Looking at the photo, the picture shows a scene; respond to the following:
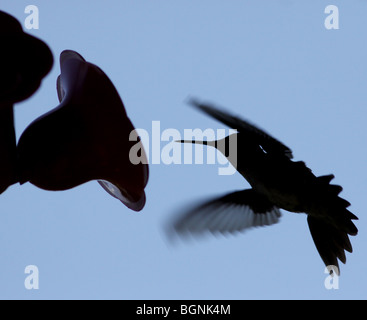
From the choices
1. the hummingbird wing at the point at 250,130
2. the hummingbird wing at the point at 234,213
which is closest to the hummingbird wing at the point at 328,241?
the hummingbird wing at the point at 234,213

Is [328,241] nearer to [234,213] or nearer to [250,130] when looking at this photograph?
[234,213]

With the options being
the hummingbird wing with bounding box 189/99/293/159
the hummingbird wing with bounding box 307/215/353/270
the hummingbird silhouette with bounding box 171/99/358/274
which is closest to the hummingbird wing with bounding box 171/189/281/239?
the hummingbird silhouette with bounding box 171/99/358/274

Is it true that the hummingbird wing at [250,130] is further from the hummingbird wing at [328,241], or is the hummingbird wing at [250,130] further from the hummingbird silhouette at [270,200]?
the hummingbird wing at [328,241]

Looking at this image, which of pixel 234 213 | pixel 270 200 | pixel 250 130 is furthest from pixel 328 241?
pixel 250 130

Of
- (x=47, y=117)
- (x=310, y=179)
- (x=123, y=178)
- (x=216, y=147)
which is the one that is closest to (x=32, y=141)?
(x=47, y=117)

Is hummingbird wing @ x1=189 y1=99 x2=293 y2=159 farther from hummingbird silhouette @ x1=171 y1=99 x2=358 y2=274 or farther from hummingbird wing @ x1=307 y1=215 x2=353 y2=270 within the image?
hummingbird wing @ x1=307 y1=215 x2=353 y2=270
